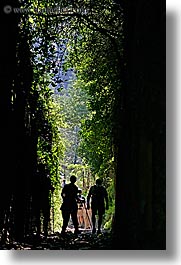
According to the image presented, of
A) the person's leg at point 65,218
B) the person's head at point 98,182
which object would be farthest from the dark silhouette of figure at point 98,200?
the person's leg at point 65,218

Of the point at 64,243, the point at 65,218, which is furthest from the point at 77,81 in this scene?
the point at 64,243

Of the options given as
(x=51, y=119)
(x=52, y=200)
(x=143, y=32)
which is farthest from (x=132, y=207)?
(x=143, y=32)

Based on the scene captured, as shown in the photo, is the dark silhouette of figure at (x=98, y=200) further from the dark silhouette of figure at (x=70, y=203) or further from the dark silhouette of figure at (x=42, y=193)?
the dark silhouette of figure at (x=42, y=193)

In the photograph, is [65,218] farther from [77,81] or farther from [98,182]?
[77,81]

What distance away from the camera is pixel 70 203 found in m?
2.55

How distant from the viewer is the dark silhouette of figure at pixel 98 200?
2.53 m

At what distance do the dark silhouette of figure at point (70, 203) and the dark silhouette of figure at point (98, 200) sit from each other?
2.6 inches

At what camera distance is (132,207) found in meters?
2.51

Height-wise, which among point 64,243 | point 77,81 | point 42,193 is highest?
point 77,81

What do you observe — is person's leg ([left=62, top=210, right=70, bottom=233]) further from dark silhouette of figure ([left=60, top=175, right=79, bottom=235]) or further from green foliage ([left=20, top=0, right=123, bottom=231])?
green foliage ([left=20, top=0, right=123, bottom=231])

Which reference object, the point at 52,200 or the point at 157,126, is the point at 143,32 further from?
the point at 52,200

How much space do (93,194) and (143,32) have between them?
0.76m

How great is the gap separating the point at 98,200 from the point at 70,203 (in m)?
0.13

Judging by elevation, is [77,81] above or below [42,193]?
above
